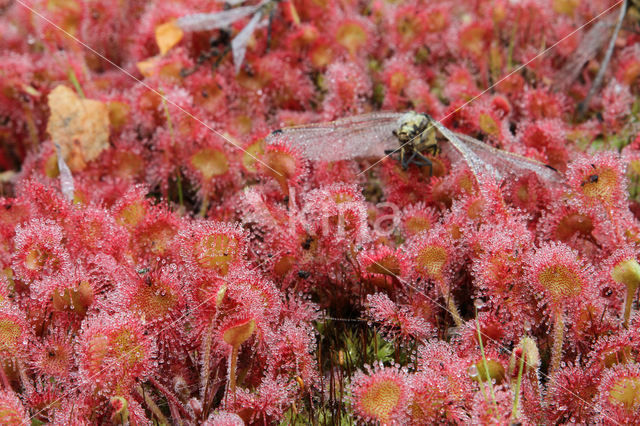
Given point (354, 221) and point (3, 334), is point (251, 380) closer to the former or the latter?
point (354, 221)

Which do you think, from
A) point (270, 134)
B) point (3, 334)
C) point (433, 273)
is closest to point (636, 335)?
point (433, 273)

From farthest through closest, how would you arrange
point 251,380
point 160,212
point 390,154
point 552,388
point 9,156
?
point 9,156
point 390,154
point 160,212
point 251,380
point 552,388

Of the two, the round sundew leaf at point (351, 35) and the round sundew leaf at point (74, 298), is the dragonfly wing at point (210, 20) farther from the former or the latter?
the round sundew leaf at point (74, 298)

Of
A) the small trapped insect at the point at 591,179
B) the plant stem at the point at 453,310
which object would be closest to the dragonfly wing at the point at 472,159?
the small trapped insect at the point at 591,179

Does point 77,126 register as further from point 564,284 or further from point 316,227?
point 564,284

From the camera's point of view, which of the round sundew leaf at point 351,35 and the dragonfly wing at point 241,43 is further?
the round sundew leaf at point 351,35

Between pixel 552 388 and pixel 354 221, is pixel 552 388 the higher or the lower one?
the lower one
